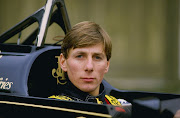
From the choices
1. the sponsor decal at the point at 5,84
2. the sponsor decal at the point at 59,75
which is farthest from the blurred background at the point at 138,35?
the sponsor decal at the point at 5,84

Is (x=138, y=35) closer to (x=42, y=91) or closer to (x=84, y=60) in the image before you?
(x=42, y=91)

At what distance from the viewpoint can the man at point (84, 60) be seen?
204 cm

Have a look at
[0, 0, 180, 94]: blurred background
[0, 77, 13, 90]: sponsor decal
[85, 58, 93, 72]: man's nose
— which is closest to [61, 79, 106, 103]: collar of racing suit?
[85, 58, 93, 72]: man's nose

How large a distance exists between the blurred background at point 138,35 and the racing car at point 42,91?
6.09 meters

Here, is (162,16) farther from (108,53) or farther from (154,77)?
(108,53)

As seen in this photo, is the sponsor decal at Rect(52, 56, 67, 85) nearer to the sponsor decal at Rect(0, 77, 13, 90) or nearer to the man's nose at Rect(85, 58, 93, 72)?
the sponsor decal at Rect(0, 77, 13, 90)

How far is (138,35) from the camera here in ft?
30.4

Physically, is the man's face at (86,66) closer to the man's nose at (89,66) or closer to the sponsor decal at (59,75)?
the man's nose at (89,66)

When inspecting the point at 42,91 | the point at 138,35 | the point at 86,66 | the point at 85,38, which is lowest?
the point at 42,91

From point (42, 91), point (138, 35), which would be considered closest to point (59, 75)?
point (42, 91)

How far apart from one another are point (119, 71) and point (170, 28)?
1900 mm

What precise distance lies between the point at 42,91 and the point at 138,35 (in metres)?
7.07

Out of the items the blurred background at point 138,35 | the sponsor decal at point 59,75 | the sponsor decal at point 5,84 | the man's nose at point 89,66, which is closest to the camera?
the man's nose at point 89,66

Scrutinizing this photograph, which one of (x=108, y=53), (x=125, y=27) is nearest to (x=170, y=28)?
(x=125, y=27)
